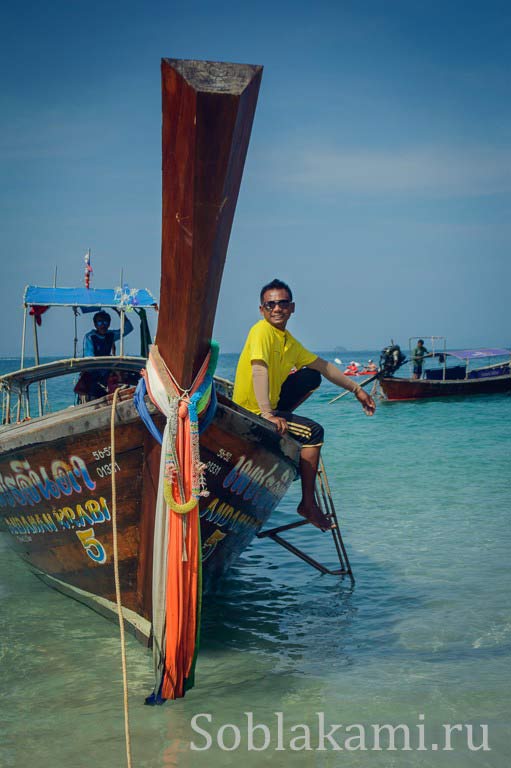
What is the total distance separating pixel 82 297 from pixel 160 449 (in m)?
4.66

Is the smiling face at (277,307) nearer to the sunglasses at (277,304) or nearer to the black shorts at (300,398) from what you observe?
the sunglasses at (277,304)

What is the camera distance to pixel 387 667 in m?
4.44

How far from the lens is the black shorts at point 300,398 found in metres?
4.92

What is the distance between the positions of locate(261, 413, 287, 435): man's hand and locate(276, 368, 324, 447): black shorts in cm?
34

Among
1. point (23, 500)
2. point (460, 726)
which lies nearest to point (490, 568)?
point (460, 726)

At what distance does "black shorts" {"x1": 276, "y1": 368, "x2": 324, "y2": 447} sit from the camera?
4918 millimetres

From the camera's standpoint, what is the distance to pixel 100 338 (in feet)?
26.5

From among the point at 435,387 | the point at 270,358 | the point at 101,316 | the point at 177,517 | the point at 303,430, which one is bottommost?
the point at 435,387

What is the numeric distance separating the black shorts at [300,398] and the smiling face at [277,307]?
1.47 ft

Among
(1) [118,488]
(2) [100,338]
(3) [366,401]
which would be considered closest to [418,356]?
(2) [100,338]

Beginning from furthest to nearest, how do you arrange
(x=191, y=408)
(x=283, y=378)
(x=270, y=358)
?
(x=283, y=378) < (x=270, y=358) < (x=191, y=408)

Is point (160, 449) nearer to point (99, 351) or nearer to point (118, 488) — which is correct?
point (118, 488)

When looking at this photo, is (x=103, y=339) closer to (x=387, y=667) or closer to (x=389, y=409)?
(x=387, y=667)

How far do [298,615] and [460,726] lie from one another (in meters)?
1.86
